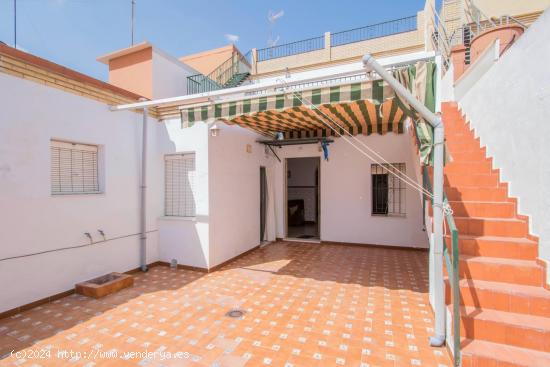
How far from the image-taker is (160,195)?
23.4 feet

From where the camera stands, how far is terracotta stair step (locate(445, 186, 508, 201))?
4.36 m

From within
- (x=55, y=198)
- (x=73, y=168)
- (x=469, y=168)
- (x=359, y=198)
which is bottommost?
(x=359, y=198)

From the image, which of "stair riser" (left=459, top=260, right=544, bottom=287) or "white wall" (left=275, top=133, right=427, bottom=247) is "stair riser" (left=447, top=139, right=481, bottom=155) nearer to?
"white wall" (left=275, top=133, right=427, bottom=247)

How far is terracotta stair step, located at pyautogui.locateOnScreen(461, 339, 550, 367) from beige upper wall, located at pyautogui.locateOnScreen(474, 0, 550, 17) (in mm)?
16248

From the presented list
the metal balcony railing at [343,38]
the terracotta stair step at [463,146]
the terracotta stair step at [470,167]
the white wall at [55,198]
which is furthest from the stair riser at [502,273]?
the metal balcony railing at [343,38]

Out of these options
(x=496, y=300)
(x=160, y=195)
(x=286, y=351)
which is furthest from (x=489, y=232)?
(x=160, y=195)

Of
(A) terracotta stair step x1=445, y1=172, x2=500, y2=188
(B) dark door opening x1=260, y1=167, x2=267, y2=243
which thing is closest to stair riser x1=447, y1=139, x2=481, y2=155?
(A) terracotta stair step x1=445, y1=172, x2=500, y2=188

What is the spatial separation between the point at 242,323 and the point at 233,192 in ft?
13.3

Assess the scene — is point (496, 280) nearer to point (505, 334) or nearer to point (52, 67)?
point (505, 334)

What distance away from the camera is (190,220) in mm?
6656

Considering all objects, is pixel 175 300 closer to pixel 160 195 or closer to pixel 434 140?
pixel 160 195

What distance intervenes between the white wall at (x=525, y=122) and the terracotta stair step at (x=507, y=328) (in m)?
0.92

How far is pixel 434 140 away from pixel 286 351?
3301mm

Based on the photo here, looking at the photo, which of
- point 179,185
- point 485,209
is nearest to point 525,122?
point 485,209
